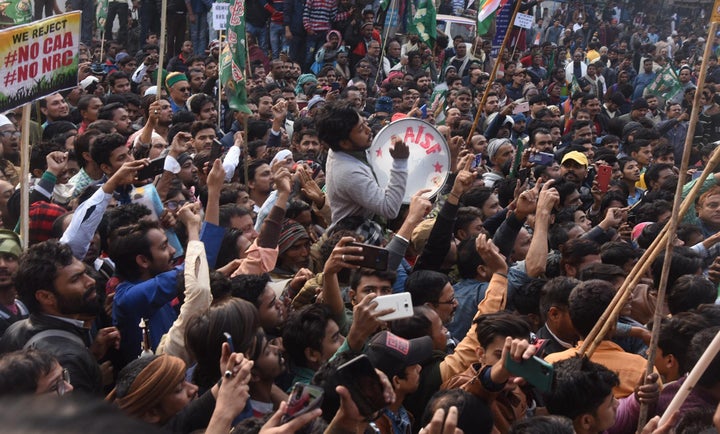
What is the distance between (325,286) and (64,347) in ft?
3.76

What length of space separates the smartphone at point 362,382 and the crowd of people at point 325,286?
0.01 m

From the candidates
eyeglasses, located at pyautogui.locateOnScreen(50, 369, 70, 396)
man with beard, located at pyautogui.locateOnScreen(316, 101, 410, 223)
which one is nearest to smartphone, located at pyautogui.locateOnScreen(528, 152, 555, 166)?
man with beard, located at pyautogui.locateOnScreen(316, 101, 410, 223)

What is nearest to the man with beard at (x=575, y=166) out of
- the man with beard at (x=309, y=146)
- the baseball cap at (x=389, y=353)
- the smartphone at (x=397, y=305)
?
the man with beard at (x=309, y=146)

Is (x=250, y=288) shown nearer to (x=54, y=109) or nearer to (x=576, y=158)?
(x=54, y=109)

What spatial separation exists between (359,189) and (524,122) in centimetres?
767

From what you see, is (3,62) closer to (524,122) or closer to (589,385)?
(589,385)

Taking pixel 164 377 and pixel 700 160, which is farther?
pixel 700 160

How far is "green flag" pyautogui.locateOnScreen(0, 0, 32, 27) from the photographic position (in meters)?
8.80

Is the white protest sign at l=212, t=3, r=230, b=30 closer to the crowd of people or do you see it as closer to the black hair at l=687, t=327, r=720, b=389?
the crowd of people

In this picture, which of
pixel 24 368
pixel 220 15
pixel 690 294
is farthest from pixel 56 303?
pixel 220 15

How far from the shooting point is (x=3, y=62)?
184 inches

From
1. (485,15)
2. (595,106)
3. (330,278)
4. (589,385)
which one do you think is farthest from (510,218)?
(595,106)

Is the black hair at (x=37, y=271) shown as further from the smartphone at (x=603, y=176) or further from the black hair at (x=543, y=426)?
the smartphone at (x=603, y=176)

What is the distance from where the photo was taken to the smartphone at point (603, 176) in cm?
868
